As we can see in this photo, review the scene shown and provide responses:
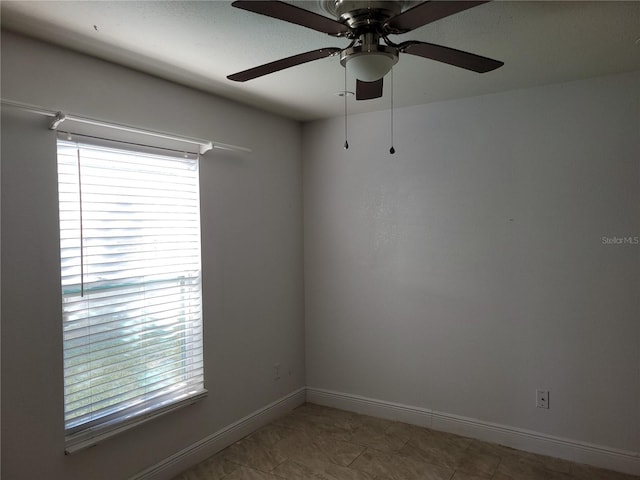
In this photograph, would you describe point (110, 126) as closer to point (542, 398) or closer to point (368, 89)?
point (368, 89)

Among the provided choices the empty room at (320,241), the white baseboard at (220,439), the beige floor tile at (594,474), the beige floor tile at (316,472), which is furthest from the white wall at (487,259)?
the beige floor tile at (316,472)

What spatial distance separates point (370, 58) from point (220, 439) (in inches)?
101

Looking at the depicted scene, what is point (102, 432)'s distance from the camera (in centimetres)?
229

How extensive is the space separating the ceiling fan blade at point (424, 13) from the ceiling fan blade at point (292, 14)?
0.19m

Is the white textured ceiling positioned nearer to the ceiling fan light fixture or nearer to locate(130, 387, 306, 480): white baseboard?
the ceiling fan light fixture

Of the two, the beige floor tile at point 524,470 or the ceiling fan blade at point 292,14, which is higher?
the ceiling fan blade at point 292,14

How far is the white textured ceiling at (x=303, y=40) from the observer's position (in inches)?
70.9

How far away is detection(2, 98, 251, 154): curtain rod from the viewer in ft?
6.40

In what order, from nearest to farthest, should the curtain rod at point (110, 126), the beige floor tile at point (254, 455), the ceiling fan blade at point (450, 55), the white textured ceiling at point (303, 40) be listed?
1. the ceiling fan blade at point (450, 55)
2. the white textured ceiling at point (303, 40)
3. the curtain rod at point (110, 126)
4. the beige floor tile at point (254, 455)

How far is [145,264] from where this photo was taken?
2543mm

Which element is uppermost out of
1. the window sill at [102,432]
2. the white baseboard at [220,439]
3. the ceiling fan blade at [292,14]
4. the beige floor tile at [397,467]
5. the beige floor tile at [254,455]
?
the ceiling fan blade at [292,14]

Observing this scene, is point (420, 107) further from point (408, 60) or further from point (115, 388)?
point (115, 388)

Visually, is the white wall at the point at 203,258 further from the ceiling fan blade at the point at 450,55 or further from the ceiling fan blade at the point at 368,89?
the ceiling fan blade at the point at 450,55

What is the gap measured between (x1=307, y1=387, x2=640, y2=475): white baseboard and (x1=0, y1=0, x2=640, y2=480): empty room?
16mm
